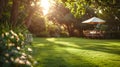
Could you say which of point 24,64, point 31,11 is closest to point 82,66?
point 24,64

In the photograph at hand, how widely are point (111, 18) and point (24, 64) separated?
3653cm

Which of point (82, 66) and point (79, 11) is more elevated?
point (79, 11)

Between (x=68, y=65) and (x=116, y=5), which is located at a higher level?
(x=116, y=5)

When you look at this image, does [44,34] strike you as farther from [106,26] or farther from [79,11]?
[79,11]

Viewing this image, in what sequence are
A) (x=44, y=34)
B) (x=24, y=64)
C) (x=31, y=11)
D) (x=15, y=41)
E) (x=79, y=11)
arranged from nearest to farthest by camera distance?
1. (x=24, y=64)
2. (x=15, y=41)
3. (x=79, y=11)
4. (x=31, y=11)
5. (x=44, y=34)

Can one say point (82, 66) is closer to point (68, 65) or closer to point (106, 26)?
point (68, 65)

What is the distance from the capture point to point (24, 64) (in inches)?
204

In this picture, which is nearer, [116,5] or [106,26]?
[116,5]

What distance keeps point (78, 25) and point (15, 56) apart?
37704 millimetres

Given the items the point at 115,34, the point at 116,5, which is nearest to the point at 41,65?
the point at 116,5

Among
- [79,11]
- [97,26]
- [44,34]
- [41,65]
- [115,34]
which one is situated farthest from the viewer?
[97,26]

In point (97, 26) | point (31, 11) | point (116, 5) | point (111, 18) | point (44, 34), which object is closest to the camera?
point (116, 5)

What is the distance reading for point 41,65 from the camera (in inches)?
376

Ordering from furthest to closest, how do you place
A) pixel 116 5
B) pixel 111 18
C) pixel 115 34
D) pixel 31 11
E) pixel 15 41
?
pixel 111 18
pixel 115 34
pixel 31 11
pixel 116 5
pixel 15 41
